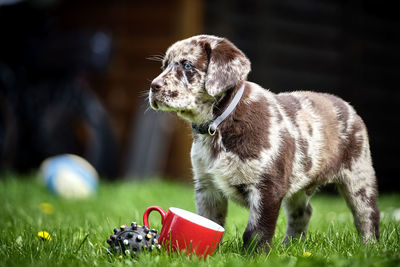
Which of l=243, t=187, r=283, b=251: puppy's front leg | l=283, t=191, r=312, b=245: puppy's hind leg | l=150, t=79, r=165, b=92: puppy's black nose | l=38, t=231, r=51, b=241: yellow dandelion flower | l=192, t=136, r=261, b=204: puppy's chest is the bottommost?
l=38, t=231, r=51, b=241: yellow dandelion flower

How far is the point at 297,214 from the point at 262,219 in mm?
785

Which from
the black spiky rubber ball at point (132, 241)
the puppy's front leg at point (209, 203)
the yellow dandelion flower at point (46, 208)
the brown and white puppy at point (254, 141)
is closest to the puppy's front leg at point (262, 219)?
the brown and white puppy at point (254, 141)

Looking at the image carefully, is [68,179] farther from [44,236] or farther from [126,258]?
[126,258]

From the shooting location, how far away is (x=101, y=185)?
6.43 m

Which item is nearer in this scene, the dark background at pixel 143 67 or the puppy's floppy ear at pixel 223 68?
the puppy's floppy ear at pixel 223 68

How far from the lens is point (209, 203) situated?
3.10 meters

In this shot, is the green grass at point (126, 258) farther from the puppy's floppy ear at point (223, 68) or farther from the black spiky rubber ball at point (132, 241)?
the puppy's floppy ear at point (223, 68)

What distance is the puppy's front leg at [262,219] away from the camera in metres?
2.79

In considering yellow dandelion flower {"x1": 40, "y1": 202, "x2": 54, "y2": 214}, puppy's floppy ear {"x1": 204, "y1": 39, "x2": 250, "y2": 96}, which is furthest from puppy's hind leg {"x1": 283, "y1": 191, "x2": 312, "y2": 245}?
yellow dandelion flower {"x1": 40, "y1": 202, "x2": 54, "y2": 214}

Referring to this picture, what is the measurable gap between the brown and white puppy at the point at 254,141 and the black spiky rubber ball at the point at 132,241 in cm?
47

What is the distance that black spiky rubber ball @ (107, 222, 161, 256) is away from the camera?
8.72 feet

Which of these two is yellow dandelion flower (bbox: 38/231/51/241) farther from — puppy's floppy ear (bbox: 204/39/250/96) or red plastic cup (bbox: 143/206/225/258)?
puppy's floppy ear (bbox: 204/39/250/96)

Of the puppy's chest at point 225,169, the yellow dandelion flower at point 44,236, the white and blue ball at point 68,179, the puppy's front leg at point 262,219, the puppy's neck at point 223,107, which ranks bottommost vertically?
the white and blue ball at point 68,179

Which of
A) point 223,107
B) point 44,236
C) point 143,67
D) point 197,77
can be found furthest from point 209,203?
point 143,67
